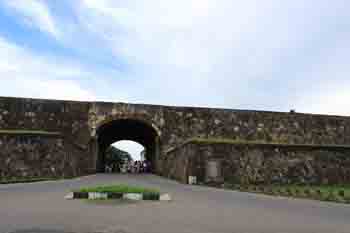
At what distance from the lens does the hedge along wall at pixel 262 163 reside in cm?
1240

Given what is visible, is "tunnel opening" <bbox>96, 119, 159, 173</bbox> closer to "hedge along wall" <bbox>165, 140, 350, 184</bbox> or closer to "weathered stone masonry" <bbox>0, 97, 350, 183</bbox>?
"weathered stone masonry" <bbox>0, 97, 350, 183</bbox>

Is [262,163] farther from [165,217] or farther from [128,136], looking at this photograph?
[128,136]

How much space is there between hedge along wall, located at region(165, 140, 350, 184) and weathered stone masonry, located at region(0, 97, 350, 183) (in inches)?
1.5

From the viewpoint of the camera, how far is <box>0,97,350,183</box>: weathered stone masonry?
13.1 metres

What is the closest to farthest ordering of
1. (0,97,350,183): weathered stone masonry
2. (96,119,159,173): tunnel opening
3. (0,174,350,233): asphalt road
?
(0,174,350,233): asphalt road, (0,97,350,183): weathered stone masonry, (96,119,159,173): tunnel opening

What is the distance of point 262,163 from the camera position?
1302 centimetres

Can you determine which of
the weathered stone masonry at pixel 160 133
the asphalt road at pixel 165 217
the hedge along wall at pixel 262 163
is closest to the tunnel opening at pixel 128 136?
the weathered stone masonry at pixel 160 133

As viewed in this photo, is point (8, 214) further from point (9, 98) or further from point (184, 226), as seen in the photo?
point (9, 98)

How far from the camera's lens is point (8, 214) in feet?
16.9

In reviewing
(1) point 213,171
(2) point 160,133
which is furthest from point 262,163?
(2) point 160,133

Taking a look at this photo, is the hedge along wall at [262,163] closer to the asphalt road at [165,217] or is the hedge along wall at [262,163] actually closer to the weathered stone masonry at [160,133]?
the weathered stone masonry at [160,133]

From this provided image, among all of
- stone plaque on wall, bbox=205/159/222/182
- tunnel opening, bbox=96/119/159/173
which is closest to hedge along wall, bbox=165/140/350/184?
stone plaque on wall, bbox=205/159/222/182

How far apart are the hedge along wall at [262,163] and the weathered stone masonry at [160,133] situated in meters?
0.04

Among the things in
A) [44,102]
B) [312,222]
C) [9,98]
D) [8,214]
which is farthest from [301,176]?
[9,98]
